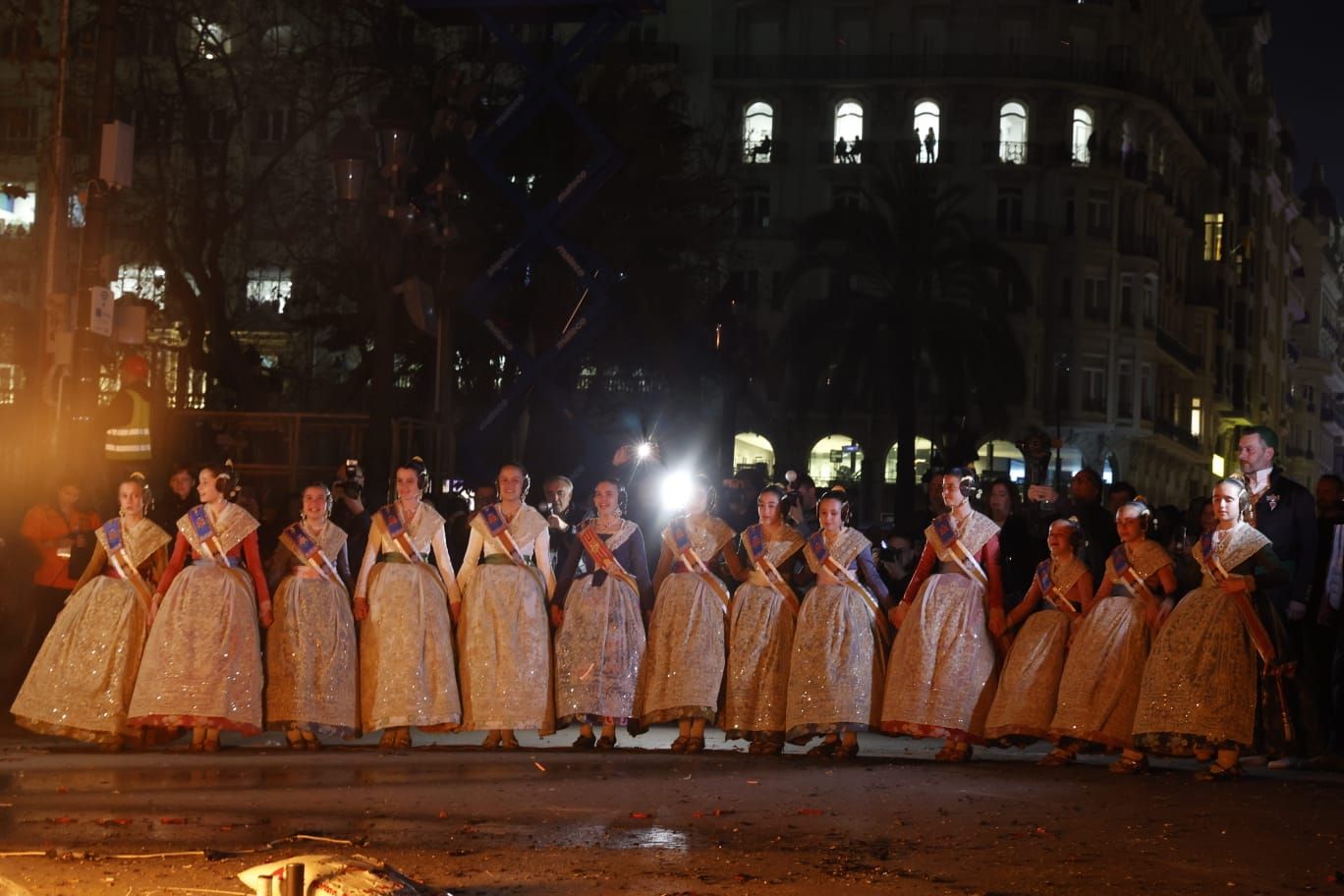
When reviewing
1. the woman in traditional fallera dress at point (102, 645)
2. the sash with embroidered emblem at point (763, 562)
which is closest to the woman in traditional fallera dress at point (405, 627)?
the woman in traditional fallera dress at point (102, 645)

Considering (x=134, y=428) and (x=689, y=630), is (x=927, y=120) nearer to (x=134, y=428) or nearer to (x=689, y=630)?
(x=134, y=428)

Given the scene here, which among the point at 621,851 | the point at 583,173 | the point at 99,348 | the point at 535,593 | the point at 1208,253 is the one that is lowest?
the point at 621,851

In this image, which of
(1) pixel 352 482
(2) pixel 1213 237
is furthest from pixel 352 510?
(2) pixel 1213 237

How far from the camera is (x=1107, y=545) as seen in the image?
14211mm

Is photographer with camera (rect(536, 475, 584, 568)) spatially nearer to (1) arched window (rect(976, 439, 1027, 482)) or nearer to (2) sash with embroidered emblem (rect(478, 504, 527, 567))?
(2) sash with embroidered emblem (rect(478, 504, 527, 567))

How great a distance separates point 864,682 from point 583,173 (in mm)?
9132

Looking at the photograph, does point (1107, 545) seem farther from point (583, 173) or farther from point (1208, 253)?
point (1208, 253)

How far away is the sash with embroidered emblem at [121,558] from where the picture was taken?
13727mm

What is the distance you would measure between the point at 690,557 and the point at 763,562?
504 mm

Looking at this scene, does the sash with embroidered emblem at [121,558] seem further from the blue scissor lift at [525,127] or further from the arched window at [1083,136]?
the arched window at [1083,136]

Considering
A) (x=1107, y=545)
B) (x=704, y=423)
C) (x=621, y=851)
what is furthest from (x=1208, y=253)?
(x=621, y=851)

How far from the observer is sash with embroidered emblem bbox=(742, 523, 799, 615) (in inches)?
552

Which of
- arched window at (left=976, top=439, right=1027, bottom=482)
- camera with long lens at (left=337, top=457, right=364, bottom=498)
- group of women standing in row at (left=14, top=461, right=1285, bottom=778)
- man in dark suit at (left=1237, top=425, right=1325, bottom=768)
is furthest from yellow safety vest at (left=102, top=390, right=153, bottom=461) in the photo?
arched window at (left=976, top=439, right=1027, bottom=482)

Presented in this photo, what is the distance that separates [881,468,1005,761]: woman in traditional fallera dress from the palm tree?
93.8 feet
